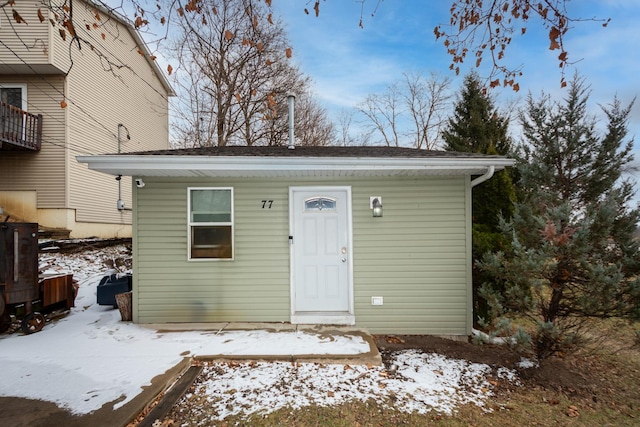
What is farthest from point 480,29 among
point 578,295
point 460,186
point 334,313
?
point 334,313

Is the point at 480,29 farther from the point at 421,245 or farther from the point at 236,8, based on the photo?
the point at 236,8

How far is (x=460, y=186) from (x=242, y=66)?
11.2 m

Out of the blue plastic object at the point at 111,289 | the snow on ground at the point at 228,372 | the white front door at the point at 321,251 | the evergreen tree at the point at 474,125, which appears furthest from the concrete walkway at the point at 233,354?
the evergreen tree at the point at 474,125

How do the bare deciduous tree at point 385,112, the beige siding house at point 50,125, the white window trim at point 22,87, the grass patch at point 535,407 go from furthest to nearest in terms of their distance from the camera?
1. the bare deciduous tree at point 385,112
2. the white window trim at point 22,87
3. the beige siding house at point 50,125
4. the grass patch at point 535,407

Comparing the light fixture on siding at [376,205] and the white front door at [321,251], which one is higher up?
the light fixture on siding at [376,205]

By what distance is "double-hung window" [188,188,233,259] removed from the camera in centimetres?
516

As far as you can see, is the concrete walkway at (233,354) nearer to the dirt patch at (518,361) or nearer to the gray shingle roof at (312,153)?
the dirt patch at (518,361)

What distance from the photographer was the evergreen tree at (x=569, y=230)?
4035 millimetres

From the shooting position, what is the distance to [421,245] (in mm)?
5141

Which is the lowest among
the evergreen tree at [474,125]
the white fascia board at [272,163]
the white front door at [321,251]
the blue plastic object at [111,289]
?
the blue plastic object at [111,289]

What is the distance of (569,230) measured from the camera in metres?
4.02

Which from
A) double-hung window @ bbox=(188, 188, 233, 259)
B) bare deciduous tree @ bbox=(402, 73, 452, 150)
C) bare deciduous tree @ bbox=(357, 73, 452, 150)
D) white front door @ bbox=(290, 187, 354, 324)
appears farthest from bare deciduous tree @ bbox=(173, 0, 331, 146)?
white front door @ bbox=(290, 187, 354, 324)

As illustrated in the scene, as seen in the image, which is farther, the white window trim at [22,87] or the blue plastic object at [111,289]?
the white window trim at [22,87]

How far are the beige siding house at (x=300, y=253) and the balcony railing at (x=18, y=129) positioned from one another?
7.33m
